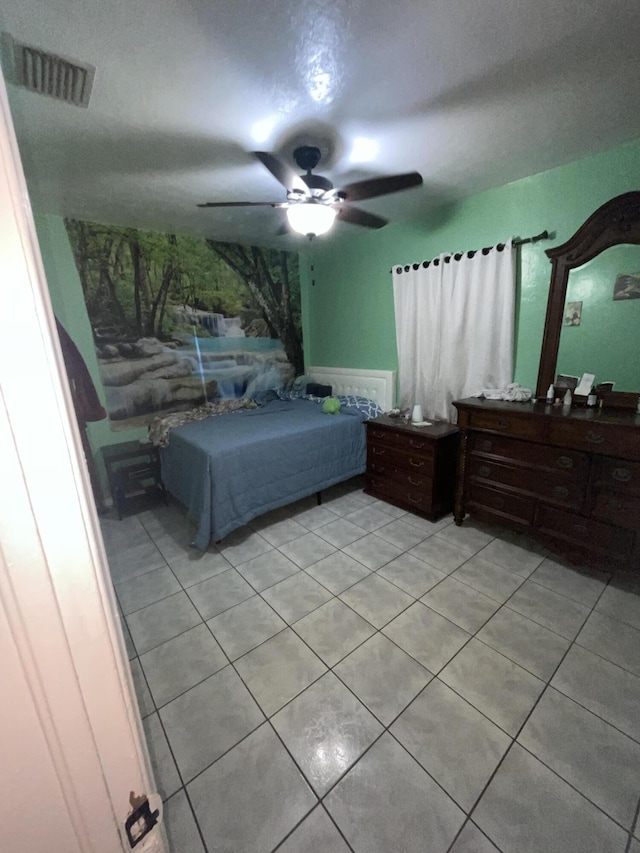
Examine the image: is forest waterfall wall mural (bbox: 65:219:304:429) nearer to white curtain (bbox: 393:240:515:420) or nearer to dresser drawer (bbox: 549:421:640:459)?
white curtain (bbox: 393:240:515:420)

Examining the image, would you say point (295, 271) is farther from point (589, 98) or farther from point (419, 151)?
point (589, 98)

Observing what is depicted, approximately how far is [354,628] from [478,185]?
3016 mm

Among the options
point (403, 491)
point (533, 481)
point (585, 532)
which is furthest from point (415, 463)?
point (585, 532)

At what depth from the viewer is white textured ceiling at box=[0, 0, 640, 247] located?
3.78ft

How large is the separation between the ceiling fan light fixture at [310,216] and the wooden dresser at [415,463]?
5.14 feet

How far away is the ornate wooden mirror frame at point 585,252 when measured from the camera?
77.0 inches

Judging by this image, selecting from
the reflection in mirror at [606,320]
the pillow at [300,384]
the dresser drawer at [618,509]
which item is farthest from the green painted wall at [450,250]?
the dresser drawer at [618,509]

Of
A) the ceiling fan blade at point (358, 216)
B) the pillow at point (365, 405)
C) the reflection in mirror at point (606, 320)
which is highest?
the ceiling fan blade at point (358, 216)

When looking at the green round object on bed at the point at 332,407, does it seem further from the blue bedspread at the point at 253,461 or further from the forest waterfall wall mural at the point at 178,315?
the forest waterfall wall mural at the point at 178,315

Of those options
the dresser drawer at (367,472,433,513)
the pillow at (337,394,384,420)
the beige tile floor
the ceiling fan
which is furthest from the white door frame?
the pillow at (337,394,384,420)

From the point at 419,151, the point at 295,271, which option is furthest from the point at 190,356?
the point at 419,151

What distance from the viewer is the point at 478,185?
7.84ft

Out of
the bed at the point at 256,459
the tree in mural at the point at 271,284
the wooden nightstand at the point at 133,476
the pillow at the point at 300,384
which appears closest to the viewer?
the bed at the point at 256,459

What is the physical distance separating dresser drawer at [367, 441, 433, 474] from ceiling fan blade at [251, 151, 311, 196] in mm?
1877
